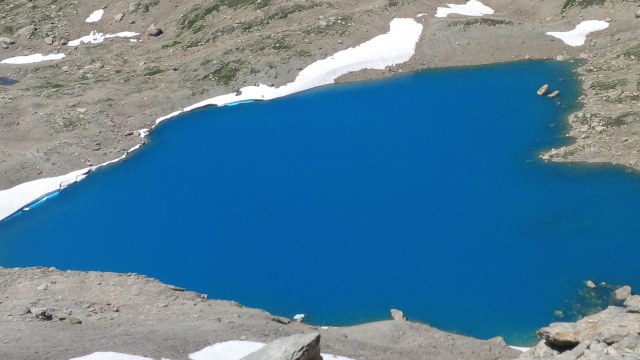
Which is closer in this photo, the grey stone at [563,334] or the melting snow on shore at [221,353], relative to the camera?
the grey stone at [563,334]

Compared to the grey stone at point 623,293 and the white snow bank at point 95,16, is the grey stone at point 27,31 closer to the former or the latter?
the white snow bank at point 95,16

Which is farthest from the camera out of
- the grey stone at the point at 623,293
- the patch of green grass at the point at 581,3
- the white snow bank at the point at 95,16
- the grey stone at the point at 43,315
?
the white snow bank at the point at 95,16

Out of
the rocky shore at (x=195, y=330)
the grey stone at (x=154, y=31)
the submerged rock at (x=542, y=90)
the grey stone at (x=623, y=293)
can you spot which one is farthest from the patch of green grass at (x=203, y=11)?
the grey stone at (x=623, y=293)

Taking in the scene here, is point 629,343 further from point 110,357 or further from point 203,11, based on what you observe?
point 203,11

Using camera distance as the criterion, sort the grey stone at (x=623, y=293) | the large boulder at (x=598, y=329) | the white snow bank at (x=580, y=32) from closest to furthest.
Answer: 1. the large boulder at (x=598, y=329)
2. the grey stone at (x=623, y=293)
3. the white snow bank at (x=580, y=32)

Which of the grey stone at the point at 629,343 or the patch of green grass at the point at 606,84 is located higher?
the grey stone at the point at 629,343

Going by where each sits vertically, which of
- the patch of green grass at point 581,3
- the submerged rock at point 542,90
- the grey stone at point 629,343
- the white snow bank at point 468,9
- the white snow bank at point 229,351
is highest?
the white snow bank at point 468,9

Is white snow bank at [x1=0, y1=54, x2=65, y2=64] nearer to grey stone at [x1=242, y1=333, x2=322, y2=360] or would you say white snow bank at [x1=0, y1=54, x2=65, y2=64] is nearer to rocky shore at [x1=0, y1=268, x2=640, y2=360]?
rocky shore at [x1=0, y1=268, x2=640, y2=360]
